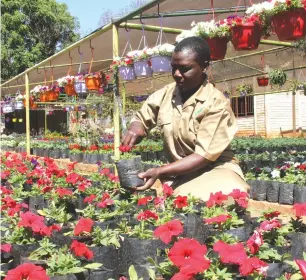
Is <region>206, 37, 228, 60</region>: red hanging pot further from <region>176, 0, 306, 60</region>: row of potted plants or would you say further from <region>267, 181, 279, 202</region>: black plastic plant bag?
<region>267, 181, 279, 202</region>: black plastic plant bag

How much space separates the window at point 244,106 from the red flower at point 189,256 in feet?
57.4

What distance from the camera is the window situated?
1895cm

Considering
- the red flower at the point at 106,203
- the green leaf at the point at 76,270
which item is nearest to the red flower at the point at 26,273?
the green leaf at the point at 76,270

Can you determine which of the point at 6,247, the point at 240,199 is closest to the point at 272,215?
the point at 240,199

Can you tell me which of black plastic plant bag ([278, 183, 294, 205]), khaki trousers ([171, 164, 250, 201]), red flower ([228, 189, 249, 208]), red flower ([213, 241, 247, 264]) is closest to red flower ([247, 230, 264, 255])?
red flower ([213, 241, 247, 264])

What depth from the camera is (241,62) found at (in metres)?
10.4

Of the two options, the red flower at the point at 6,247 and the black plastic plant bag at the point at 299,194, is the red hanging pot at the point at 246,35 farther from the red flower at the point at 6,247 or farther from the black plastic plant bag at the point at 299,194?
the red flower at the point at 6,247

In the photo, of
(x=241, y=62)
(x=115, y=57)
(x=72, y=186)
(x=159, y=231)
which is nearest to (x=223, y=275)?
(x=159, y=231)

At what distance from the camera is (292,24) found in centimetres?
395

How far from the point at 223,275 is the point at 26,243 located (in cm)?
105

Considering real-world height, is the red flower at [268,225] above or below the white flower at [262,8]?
below

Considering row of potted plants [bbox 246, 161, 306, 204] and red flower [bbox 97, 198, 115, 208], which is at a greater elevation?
red flower [bbox 97, 198, 115, 208]

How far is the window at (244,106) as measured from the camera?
1895 centimetres

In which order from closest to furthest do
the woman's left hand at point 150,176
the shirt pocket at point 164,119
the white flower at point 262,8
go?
the woman's left hand at point 150,176 < the shirt pocket at point 164,119 < the white flower at point 262,8
